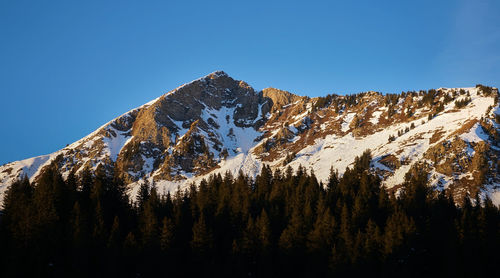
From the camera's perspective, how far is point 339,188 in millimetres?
90188

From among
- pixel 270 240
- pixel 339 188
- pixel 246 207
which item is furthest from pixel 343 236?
pixel 339 188

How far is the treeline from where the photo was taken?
57844 millimetres

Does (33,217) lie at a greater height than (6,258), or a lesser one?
Result: greater

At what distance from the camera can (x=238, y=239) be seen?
68.4 m

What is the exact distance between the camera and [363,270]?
58312 mm

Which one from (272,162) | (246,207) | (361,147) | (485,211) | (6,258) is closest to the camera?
(6,258)

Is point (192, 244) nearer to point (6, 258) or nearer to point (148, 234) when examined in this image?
A: point (148, 234)

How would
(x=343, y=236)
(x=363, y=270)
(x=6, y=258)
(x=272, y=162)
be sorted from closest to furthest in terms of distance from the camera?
(x=6, y=258), (x=363, y=270), (x=343, y=236), (x=272, y=162)

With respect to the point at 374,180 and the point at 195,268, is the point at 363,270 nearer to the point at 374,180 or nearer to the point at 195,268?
the point at 195,268

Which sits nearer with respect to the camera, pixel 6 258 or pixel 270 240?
pixel 6 258

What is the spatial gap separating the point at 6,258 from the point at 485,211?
8375cm

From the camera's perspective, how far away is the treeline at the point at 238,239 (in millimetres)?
57844

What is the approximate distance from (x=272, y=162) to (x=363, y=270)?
13906cm

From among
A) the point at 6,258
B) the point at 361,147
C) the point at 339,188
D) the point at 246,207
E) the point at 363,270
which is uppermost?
the point at 361,147
